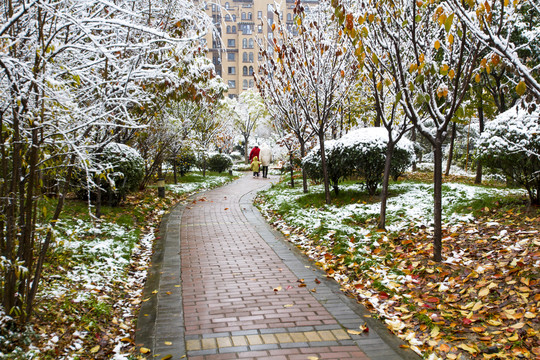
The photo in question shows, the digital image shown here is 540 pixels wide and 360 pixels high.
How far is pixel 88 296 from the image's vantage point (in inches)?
185

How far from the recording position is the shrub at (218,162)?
2645 centimetres

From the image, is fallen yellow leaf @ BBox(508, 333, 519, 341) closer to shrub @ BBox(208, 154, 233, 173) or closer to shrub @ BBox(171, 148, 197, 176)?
shrub @ BBox(171, 148, 197, 176)

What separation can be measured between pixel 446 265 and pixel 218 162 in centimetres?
2206

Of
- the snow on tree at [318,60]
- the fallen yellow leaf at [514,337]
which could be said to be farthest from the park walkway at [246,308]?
the snow on tree at [318,60]

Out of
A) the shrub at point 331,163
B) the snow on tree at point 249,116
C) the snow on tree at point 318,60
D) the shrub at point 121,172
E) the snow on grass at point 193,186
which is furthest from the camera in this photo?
the snow on tree at point 249,116

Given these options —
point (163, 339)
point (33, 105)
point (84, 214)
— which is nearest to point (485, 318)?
point (163, 339)

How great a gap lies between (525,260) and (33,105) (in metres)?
5.53

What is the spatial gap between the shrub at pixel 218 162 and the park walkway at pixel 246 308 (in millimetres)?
18873

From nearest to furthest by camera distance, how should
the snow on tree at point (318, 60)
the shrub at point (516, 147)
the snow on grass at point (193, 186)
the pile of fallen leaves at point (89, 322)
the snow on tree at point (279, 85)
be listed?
the pile of fallen leaves at point (89, 322) < the shrub at point (516, 147) < the snow on tree at point (318, 60) < the snow on tree at point (279, 85) < the snow on grass at point (193, 186)

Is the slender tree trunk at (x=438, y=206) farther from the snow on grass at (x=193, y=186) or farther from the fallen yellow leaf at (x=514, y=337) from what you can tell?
the snow on grass at (x=193, y=186)

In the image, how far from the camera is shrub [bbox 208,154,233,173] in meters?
26.5

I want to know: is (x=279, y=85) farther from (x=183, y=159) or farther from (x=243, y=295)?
(x=243, y=295)

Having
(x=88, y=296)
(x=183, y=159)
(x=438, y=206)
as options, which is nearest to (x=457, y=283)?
(x=438, y=206)

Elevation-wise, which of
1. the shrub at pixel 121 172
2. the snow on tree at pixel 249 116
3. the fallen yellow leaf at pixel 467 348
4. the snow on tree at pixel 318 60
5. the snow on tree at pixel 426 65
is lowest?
the fallen yellow leaf at pixel 467 348
